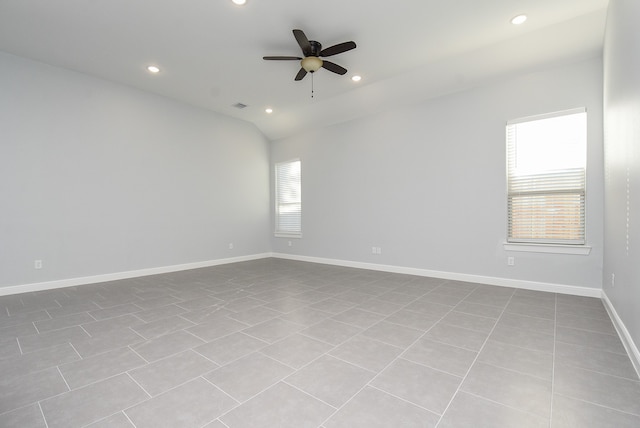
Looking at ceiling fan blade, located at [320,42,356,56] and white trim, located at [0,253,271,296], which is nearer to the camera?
ceiling fan blade, located at [320,42,356,56]

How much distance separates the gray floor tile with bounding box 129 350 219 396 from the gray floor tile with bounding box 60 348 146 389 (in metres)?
0.12

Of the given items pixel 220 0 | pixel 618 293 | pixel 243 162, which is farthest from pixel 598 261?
pixel 243 162

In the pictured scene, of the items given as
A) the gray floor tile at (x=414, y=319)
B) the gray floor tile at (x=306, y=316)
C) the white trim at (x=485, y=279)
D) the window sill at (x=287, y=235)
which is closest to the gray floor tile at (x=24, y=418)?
the gray floor tile at (x=306, y=316)

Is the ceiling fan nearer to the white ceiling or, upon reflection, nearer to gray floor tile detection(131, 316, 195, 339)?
the white ceiling

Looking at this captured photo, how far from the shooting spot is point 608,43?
282 cm

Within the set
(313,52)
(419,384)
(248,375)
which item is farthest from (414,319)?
(313,52)

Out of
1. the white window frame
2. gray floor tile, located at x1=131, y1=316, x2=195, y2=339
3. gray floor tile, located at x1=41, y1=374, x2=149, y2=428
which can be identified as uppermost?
the white window frame

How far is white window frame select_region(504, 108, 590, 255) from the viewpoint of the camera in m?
3.49

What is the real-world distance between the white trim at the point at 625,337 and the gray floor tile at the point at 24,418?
10.8ft

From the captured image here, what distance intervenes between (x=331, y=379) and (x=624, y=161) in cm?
265

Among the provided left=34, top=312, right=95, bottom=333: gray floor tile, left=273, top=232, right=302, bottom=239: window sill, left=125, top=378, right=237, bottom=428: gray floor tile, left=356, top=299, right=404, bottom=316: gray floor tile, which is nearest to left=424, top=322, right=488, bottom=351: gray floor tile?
left=356, top=299, right=404, bottom=316: gray floor tile

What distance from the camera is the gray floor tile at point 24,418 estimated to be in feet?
4.45

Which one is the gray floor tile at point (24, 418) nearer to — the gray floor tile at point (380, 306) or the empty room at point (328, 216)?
the empty room at point (328, 216)

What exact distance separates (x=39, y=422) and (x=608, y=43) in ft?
16.8
